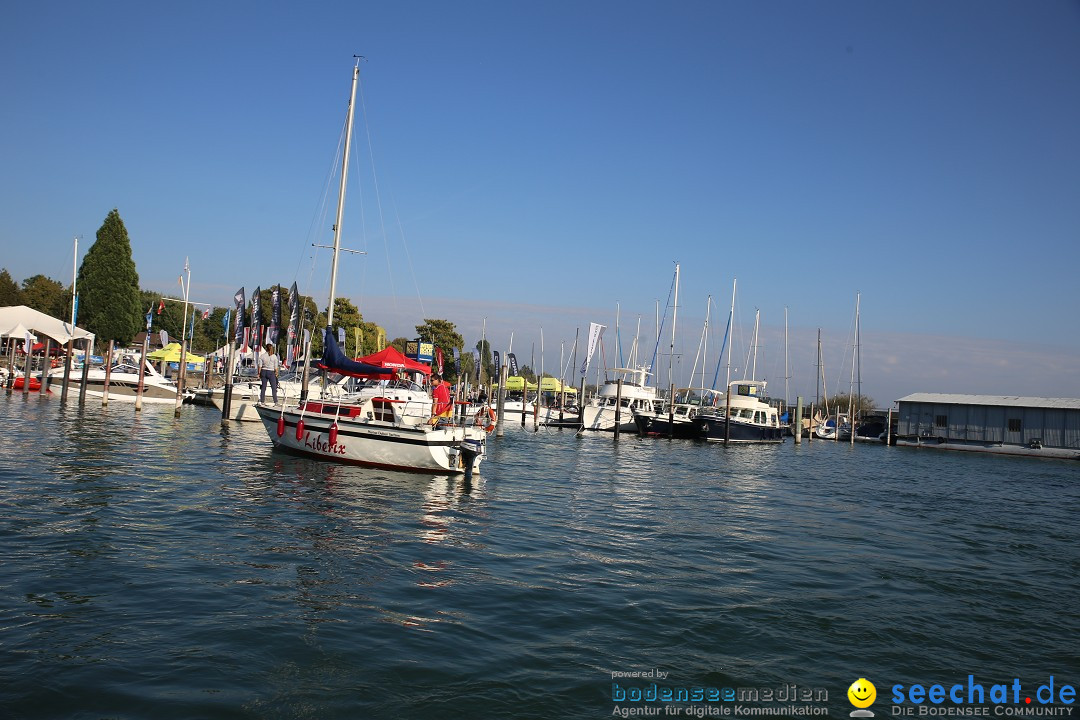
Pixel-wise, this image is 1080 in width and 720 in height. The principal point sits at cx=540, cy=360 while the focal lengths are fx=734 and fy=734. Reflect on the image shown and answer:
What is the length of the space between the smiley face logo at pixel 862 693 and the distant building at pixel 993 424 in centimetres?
6134

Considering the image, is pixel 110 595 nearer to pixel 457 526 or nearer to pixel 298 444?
pixel 457 526

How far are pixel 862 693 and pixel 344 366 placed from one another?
1794 cm

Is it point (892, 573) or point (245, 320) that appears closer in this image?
point (892, 573)

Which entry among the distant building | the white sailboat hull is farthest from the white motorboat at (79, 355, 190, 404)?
the distant building

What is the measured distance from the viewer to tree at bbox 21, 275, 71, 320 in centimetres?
6681

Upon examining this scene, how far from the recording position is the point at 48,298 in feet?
245

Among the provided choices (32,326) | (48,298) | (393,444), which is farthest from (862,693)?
(48,298)

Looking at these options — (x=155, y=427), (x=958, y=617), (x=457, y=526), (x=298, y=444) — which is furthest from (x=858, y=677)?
(x=155, y=427)

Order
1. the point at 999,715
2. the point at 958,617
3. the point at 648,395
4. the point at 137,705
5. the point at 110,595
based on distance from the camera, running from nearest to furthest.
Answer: the point at 137,705
the point at 999,715
the point at 110,595
the point at 958,617
the point at 648,395

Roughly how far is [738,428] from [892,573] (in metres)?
40.3

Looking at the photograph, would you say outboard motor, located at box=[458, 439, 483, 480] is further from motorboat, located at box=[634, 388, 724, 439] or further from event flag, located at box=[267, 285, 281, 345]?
motorboat, located at box=[634, 388, 724, 439]

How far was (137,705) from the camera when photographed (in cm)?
593

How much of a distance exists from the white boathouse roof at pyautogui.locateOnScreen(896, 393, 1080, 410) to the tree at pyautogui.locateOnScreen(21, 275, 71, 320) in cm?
7631

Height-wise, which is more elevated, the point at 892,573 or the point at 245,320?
the point at 245,320
